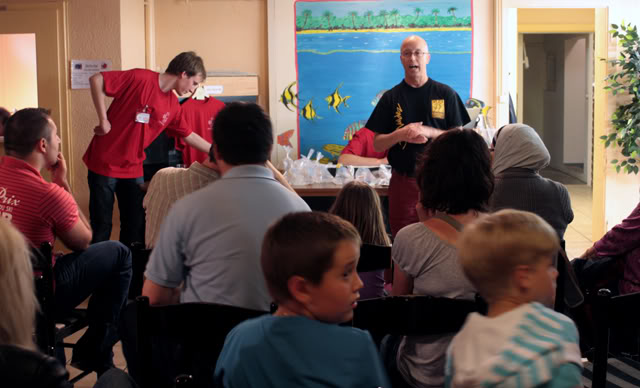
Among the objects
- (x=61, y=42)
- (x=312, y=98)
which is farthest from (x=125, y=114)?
(x=312, y=98)

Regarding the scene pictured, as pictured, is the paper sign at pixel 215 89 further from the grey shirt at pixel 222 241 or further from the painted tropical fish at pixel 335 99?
the grey shirt at pixel 222 241

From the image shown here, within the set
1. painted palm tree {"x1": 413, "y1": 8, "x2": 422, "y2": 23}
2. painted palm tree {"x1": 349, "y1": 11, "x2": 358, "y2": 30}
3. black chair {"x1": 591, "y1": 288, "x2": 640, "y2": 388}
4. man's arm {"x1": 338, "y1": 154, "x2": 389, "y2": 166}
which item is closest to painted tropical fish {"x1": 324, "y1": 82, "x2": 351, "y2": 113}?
painted palm tree {"x1": 349, "y1": 11, "x2": 358, "y2": 30}

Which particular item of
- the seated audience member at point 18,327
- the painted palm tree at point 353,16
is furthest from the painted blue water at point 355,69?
the seated audience member at point 18,327

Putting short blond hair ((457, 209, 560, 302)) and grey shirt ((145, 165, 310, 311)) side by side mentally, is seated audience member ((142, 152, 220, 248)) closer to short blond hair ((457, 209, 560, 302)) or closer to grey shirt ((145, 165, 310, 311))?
grey shirt ((145, 165, 310, 311))

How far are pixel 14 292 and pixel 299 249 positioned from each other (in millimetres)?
537

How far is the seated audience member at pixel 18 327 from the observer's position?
1.25 m

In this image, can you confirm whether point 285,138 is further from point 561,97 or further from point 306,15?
point 561,97

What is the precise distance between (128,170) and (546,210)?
128 inches

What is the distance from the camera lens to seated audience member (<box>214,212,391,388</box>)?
141 cm

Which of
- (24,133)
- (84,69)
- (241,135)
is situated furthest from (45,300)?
(84,69)

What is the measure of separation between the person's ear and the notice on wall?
528 cm

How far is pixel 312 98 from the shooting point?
7.08m

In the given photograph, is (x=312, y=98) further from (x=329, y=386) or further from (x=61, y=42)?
(x=329, y=386)

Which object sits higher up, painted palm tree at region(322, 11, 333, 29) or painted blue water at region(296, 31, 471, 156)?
painted palm tree at region(322, 11, 333, 29)
